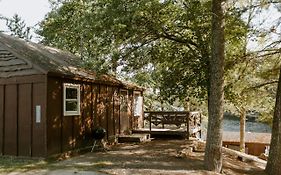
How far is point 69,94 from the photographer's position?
1477 centimetres

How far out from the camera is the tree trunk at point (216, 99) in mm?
12289

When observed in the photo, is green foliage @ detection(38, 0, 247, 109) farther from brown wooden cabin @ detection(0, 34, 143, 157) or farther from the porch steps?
the porch steps

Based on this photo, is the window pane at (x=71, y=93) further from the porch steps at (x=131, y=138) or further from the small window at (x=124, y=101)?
the small window at (x=124, y=101)

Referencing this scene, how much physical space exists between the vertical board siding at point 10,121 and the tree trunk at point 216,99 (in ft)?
22.5

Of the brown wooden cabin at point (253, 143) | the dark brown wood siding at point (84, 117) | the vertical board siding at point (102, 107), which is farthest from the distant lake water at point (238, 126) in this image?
the vertical board siding at point (102, 107)

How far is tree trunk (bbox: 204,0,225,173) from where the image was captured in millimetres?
12289

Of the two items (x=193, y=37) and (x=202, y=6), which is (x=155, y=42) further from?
(x=202, y=6)

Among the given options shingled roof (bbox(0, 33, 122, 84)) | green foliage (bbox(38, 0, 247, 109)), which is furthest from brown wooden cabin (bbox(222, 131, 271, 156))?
shingled roof (bbox(0, 33, 122, 84))

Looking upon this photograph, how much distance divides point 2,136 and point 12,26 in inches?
1102

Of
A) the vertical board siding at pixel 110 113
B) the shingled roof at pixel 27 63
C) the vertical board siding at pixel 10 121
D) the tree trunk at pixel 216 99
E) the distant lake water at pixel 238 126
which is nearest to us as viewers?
the tree trunk at pixel 216 99

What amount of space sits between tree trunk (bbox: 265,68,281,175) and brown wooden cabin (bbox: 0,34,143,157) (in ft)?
23.4

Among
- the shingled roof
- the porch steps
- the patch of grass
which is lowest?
the patch of grass

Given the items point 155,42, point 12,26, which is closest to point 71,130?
point 155,42

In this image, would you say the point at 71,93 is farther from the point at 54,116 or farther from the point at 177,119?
the point at 177,119
